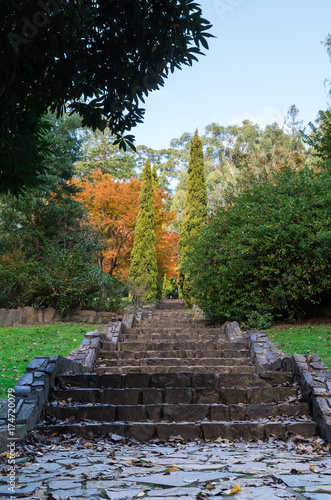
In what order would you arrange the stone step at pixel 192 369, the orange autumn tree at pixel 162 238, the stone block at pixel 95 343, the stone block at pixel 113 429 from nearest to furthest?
the stone block at pixel 113 429 → the stone step at pixel 192 369 → the stone block at pixel 95 343 → the orange autumn tree at pixel 162 238

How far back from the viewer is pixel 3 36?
9.48 feet

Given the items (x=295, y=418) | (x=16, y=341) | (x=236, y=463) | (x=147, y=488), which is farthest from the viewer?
(x=16, y=341)

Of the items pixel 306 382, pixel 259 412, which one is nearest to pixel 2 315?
pixel 259 412

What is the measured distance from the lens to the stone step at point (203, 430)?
15.3ft

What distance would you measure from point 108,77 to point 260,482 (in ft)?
10.6

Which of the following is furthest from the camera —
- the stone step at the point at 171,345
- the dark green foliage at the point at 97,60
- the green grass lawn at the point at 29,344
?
the stone step at the point at 171,345

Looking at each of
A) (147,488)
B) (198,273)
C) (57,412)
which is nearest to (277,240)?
(198,273)

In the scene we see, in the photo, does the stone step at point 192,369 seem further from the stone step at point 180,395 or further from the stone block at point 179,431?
the stone block at point 179,431

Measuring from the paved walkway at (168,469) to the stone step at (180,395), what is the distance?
1060 millimetres

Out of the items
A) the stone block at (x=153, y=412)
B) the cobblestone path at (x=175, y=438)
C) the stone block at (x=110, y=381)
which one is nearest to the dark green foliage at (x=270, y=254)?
the cobblestone path at (x=175, y=438)

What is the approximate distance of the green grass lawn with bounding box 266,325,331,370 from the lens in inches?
325

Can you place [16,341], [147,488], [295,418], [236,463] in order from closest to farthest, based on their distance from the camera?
[147,488] → [236,463] → [295,418] → [16,341]

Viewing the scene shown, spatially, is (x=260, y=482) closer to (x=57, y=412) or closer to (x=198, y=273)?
(x=57, y=412)

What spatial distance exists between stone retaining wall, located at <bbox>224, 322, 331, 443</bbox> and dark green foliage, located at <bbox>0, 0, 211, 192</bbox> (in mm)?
3429
